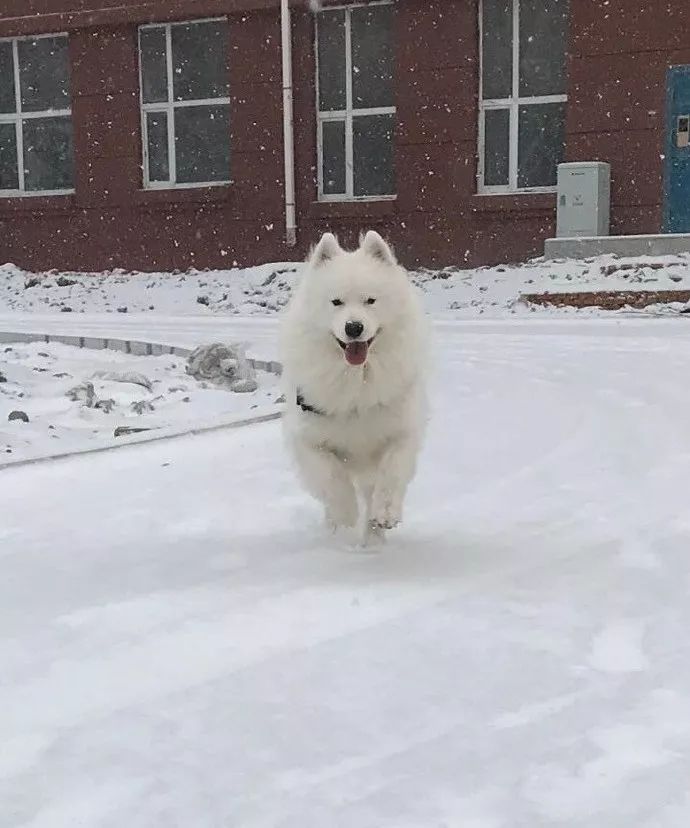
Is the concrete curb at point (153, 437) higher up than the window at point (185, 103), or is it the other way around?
the window at point (185, 103)

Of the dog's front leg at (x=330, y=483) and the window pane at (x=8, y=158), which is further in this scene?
the window pane at (x=8, y=158)

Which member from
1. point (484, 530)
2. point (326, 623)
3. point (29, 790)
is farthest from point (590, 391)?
point (29, 790)

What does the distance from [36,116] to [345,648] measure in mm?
18770

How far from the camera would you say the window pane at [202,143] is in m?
18.4

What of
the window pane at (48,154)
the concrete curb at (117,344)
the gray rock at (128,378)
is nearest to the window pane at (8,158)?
the window pane at (48,154)

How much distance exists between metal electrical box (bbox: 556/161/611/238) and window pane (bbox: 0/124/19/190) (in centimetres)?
1013

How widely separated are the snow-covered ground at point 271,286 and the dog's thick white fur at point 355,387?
933 centimetres

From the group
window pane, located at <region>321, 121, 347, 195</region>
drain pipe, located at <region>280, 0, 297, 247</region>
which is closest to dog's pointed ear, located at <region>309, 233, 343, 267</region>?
drain pipe, located at <region>280, 0, 297, 247</region>

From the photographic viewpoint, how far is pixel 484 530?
3887 millimetres

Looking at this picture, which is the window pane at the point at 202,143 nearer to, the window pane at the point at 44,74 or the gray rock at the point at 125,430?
the window pane at the point at 44,74

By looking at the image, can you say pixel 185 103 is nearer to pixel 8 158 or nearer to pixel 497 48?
pixel 8 158

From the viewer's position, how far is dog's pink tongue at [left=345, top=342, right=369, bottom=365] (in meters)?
3.74

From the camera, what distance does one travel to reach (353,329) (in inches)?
145

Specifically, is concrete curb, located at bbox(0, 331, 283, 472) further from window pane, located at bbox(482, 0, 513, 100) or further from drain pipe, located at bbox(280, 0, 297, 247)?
window pane, located at bbox(482, 0, 513, 100)
